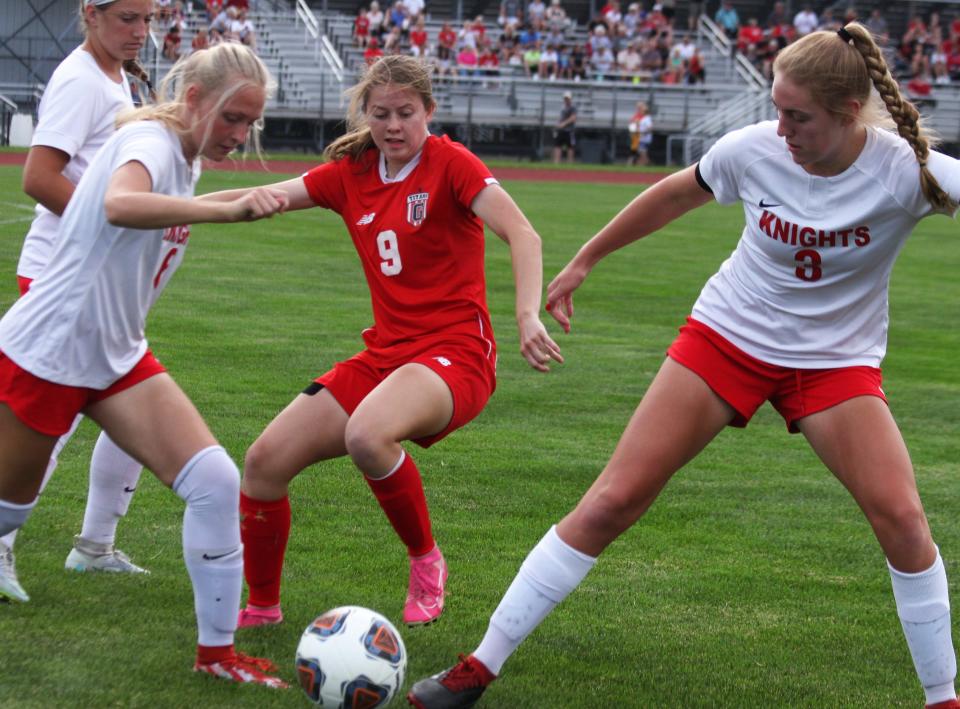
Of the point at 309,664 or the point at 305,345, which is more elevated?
the point at 309,664

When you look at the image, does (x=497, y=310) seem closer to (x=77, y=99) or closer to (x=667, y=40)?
(x=77, y=99)

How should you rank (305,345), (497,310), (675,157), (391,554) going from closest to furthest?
1. (391,554)
2. (305,345)
3. (497,310)
4. (675,157)

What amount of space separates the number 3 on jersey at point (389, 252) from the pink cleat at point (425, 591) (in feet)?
3.30

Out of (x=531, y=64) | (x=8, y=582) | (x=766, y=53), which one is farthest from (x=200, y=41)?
(x=766, y=53)

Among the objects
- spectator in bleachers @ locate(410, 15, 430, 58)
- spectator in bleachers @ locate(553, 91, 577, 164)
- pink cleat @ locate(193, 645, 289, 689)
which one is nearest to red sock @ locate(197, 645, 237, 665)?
pink cleat @ locate(193, 645, 289, 689)

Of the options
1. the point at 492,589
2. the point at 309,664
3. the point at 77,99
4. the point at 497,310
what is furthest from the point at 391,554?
the point at 497,310

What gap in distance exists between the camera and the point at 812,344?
13.6 feet

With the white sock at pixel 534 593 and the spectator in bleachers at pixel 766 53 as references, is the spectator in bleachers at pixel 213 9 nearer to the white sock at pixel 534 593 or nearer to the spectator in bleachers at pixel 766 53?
the spectator in bleachers at pixel 766 53

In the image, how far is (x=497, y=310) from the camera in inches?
500

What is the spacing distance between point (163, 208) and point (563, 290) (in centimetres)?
149

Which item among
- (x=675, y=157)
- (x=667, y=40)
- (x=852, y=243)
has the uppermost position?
(x=852, y=243)

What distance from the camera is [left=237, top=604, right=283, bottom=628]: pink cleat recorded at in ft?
15.7

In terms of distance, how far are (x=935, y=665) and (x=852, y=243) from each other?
123 cm

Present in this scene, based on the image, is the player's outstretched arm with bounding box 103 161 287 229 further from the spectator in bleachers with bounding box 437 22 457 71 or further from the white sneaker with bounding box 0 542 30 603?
the spectator in bleachers with bounding box 437 22 457 71
